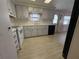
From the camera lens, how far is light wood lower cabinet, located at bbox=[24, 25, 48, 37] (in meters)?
4.45

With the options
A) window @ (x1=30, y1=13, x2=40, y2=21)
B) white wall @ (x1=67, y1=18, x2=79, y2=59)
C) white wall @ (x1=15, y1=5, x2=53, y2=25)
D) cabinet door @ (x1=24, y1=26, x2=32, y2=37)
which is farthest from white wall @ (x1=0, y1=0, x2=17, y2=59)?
window @ (x1=30, y1=13, x2=40, y2=21)

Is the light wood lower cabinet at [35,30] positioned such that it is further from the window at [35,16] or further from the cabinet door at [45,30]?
the window at [35,16]

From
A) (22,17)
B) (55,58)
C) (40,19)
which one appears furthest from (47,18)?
(55,58)

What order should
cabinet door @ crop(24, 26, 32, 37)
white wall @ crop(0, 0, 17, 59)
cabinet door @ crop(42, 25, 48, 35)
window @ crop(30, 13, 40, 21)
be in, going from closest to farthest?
white wall @ crop(0, 0, 17, 59)
cabinet door @ crop(24, 26, 32, 37)
window @ crop(30, 13, 40, 21)
cabinet door @ crop(42, 25, 48, 35)

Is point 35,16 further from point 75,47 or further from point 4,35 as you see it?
point 75,47

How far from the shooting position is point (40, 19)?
5402 mm

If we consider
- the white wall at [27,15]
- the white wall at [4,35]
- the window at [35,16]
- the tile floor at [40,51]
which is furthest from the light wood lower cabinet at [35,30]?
the white wall at [4,35]

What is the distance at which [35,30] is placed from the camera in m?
4.76

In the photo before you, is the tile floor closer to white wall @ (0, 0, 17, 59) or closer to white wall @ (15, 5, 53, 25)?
white wall @ (0, 0, 17, 59)

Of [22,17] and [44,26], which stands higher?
[22,17]

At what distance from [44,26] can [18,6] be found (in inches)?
91.4

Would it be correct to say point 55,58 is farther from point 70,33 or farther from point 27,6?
point 27,6

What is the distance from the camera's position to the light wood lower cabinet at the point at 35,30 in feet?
14.6

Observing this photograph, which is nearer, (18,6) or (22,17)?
(18,6)
